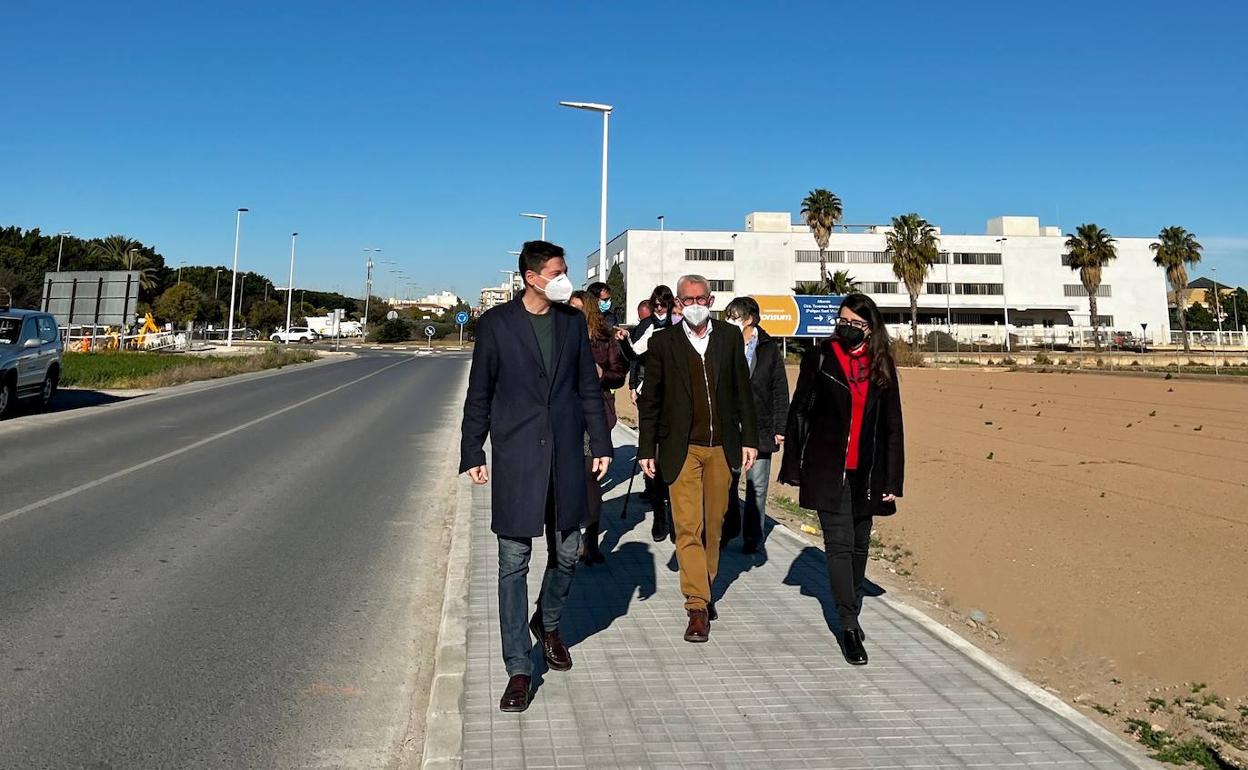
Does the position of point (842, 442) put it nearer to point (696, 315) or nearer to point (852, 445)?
point (852, 445)

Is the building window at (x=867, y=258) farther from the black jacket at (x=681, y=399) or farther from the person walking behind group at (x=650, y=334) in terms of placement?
the black jacket at (x=681, y=399)

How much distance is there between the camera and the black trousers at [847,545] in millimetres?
4504

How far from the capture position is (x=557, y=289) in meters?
3.88

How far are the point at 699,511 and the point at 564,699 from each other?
4.52 feet

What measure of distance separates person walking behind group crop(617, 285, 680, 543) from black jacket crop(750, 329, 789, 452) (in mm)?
698

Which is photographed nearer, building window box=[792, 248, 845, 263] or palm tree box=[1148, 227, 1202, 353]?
palm tree box=[1148, 227, 1202, 353]

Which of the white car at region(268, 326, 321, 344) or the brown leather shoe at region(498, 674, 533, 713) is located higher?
the white car at region(268, 326, 321, 344)

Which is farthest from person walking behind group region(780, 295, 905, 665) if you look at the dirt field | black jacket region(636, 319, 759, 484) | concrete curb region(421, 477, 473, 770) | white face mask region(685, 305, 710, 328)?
concrete curb region(421, 477, 473, 770)

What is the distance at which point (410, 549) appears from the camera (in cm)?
693

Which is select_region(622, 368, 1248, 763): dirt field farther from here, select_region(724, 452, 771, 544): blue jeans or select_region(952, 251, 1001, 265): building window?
select_region(952, 251, 1001, 265): building window

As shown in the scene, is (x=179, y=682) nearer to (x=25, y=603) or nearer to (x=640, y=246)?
(x=25, y=603)

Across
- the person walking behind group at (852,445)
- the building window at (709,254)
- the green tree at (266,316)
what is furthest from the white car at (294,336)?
the person walking behind group at (852,445)

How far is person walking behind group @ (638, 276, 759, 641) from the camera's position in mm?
4727

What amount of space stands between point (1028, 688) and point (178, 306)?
89.2m
